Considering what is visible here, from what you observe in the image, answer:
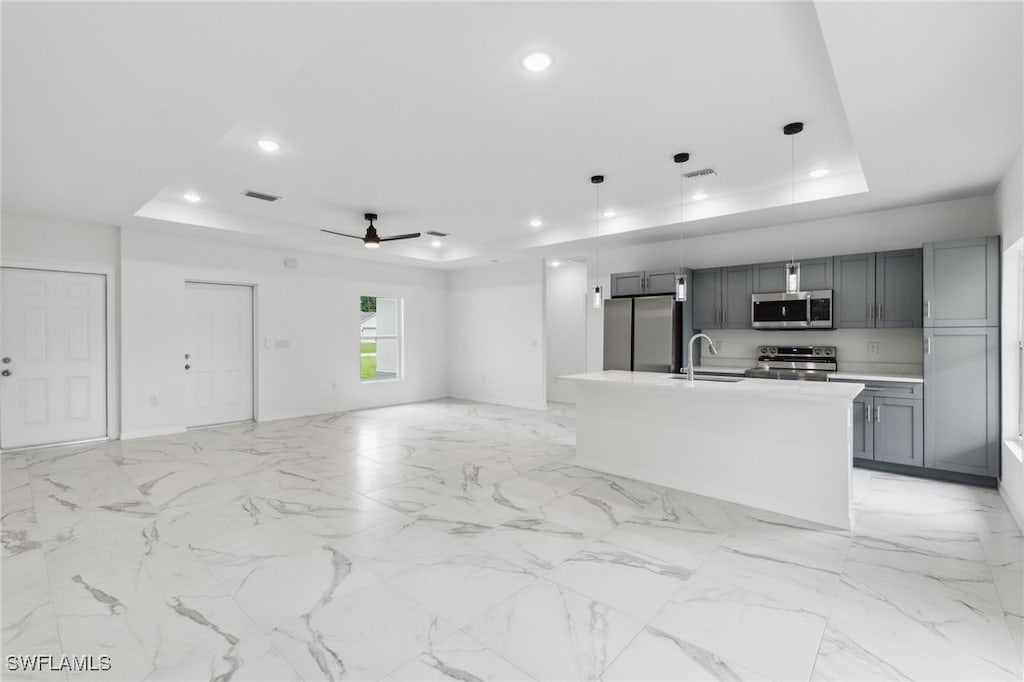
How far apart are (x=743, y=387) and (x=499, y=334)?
5.42 m

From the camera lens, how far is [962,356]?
4.08 metres

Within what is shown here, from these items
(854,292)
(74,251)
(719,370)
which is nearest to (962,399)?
(854,292)

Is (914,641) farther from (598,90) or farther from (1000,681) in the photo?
(598,90)

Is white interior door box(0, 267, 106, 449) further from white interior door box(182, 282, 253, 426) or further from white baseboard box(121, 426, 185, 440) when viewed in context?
white interior door box(182, 282, 253, 426)

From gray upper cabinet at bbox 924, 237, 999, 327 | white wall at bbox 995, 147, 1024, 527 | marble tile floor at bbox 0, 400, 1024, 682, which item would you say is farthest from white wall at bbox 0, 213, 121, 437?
white wall at bbox 995, 147, 1024, 527

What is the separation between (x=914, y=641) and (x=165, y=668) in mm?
2955

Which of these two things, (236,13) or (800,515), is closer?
(236,13)

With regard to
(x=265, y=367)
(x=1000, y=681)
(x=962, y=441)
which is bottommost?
(x=1000, y=681)

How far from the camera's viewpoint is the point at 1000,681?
180 cm

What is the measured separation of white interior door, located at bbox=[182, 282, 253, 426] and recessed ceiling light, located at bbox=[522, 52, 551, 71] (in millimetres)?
5706

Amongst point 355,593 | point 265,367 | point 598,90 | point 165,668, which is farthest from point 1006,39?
point 265,367

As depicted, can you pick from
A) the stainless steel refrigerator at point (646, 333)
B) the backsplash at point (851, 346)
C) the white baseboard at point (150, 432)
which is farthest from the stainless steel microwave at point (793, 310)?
the white baseboard at point (150, 432)

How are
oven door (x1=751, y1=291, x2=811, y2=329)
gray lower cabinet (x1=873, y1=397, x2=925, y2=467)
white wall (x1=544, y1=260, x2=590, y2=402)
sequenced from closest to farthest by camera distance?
1. gray lower cabinet (x1=873, y1=397, x2=925, y2=467)
2. oven door (x1=751, y1=291, x2=811, y2=329)
3. white wall (x1=544, y1=260, x2=590, y2=402)

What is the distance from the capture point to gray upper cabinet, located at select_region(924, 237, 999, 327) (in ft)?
12.9
